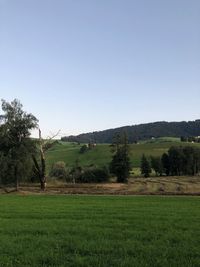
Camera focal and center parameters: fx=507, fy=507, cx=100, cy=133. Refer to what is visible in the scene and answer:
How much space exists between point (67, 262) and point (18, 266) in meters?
1.21

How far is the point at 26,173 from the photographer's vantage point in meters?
65.6

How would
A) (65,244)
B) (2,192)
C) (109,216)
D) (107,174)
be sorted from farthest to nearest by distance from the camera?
1. (107,174)
2. (2,192)
3. (109,216)
4. (65,244)

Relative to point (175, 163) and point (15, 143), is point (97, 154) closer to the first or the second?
point (175, 163)

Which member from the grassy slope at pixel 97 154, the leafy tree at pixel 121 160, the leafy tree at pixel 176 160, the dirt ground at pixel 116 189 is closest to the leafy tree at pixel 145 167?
the leafy tree at pixel 176 160

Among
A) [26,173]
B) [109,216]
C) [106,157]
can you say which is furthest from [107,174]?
[109,216]

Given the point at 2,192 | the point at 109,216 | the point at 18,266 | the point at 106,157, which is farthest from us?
the point at 106,157

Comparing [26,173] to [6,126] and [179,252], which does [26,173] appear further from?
[179,252]

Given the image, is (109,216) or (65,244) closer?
(65,244)

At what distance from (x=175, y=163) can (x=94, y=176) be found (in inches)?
1396

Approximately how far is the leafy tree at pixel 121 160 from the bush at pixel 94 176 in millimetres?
1900

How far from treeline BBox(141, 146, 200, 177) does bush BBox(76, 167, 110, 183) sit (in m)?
27.4

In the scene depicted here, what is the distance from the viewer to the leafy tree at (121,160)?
88.9 m

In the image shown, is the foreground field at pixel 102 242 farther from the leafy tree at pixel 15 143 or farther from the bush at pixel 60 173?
the bush at pixel 60 173

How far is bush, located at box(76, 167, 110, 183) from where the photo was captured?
8981cm
